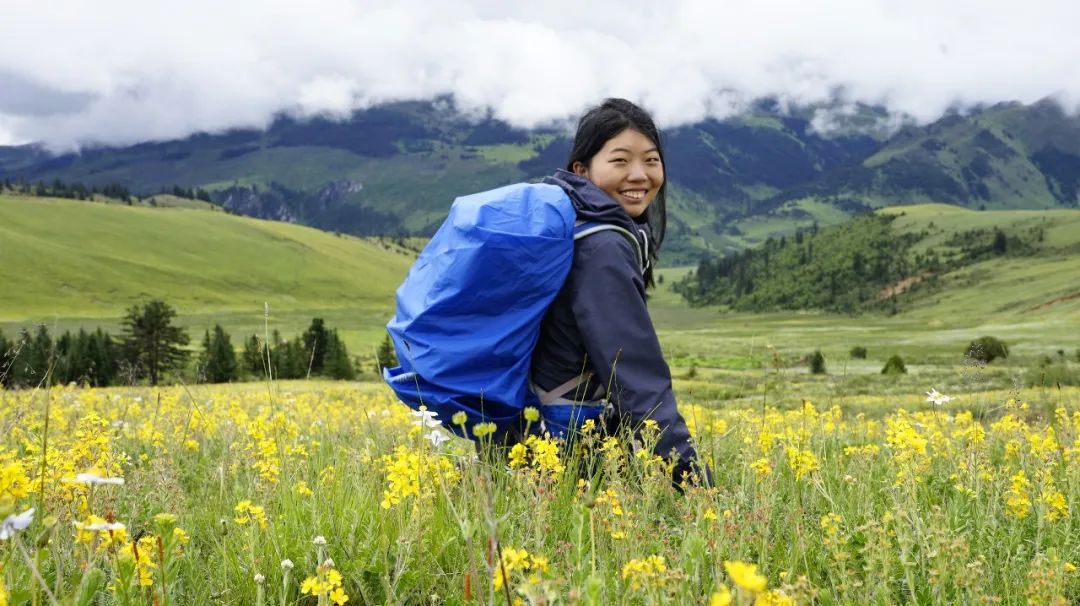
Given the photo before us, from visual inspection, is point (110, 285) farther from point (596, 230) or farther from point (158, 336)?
point (596, 230)

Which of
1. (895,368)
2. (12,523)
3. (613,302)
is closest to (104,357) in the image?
(895,368)

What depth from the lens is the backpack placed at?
4148mm

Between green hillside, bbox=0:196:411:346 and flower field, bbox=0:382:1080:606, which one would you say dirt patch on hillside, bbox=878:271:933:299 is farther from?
flower field, bbox=0:382:1080:606

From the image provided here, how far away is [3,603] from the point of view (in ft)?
5.16

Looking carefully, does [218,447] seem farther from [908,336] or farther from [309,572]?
[908,336]

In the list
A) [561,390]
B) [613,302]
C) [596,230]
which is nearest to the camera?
[613,302]

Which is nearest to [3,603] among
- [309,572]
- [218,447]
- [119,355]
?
[309,572]

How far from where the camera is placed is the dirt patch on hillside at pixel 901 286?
17425 centimetres

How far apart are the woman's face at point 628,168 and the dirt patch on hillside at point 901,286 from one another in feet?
610

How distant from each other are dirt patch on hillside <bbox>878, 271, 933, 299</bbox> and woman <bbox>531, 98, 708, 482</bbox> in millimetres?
186032

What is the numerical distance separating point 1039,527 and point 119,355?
6498cm

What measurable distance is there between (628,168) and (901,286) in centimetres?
19239

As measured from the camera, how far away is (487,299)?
4.23 meters

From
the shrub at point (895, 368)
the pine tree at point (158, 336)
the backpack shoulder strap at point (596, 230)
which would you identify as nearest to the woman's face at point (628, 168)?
the backpack shoulder strap at point (596, 230)
